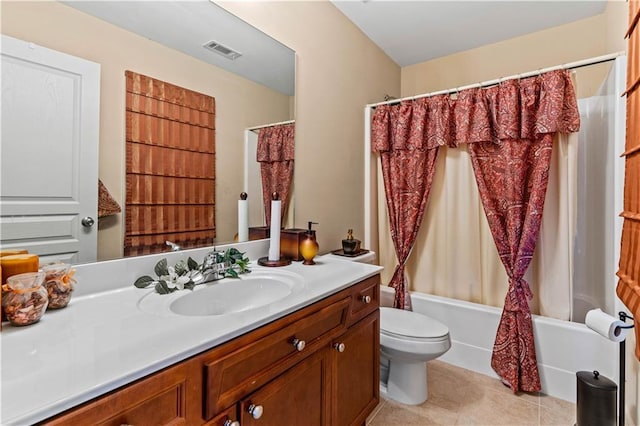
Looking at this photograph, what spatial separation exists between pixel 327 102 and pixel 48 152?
1.54 m

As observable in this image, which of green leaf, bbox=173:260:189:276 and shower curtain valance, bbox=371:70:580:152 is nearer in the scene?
green leaf, bbox=173:260:189:276

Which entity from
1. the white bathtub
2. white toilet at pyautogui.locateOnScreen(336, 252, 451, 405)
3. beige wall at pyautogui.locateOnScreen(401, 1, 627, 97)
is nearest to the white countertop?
white toilet at pyautogui.locateOnScreen(336, 252, 451, 405)

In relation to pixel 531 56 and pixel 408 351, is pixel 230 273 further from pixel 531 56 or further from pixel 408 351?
pixel 531 56

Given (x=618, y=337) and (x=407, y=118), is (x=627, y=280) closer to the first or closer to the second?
(x=618, y=337)

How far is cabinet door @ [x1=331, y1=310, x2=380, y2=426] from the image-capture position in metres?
1.21

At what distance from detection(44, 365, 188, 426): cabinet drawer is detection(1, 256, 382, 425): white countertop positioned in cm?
2

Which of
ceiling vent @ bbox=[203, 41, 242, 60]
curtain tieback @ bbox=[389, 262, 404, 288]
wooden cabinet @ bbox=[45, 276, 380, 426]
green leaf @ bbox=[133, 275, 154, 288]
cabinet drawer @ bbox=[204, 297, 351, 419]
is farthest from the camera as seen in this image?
curtain tieback @ bbox=[389, 262, 404, 288]

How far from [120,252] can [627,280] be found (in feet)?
6.05

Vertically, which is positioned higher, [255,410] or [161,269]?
[161,269]

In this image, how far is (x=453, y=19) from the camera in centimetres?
228

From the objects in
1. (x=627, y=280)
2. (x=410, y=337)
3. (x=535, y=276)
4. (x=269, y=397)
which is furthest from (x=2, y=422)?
(x=535, y=276)

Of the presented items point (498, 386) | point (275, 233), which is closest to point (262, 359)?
point (275, 233)

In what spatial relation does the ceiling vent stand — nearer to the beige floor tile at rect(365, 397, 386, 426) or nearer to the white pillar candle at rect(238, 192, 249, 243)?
the white pillar candle at rect(238, 192, 249, 243)

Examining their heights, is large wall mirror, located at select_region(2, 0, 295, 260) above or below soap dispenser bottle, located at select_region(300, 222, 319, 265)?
above
